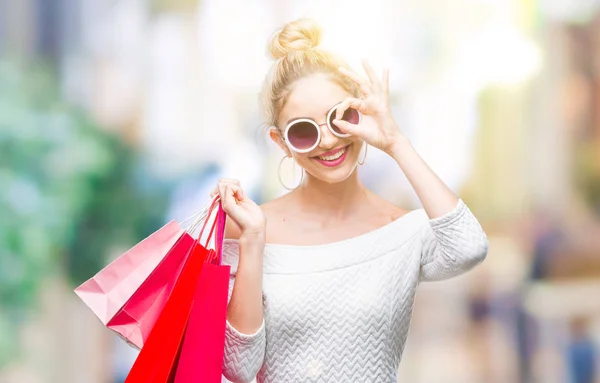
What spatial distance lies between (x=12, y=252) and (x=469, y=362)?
7.55ft

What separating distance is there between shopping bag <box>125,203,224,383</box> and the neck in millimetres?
266

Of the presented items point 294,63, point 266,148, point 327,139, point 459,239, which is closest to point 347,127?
point 327,139

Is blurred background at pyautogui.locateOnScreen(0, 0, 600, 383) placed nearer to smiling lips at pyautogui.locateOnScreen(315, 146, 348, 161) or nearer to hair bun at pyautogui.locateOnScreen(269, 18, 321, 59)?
hair bun at pyautogui.locateOnScreen(269, 18, 321, 59)

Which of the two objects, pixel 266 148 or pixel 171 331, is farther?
pixel 266 148

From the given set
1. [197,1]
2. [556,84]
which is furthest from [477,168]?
[197,1]

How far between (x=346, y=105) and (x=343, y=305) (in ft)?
1.30

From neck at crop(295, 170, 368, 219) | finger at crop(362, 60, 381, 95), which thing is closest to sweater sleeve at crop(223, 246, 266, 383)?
neck at crop(295, 170, 368, 219)

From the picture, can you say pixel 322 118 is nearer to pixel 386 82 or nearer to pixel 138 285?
pixel 386 82

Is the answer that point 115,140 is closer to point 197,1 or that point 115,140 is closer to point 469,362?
point 197,1

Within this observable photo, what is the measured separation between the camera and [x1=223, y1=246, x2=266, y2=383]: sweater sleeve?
1.58 m

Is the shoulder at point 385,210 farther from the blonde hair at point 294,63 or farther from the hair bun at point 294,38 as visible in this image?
the hair bun at point 294,38

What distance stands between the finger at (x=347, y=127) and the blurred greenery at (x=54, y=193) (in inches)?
96.3

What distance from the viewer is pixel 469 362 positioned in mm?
4180

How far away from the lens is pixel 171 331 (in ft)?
5.08
